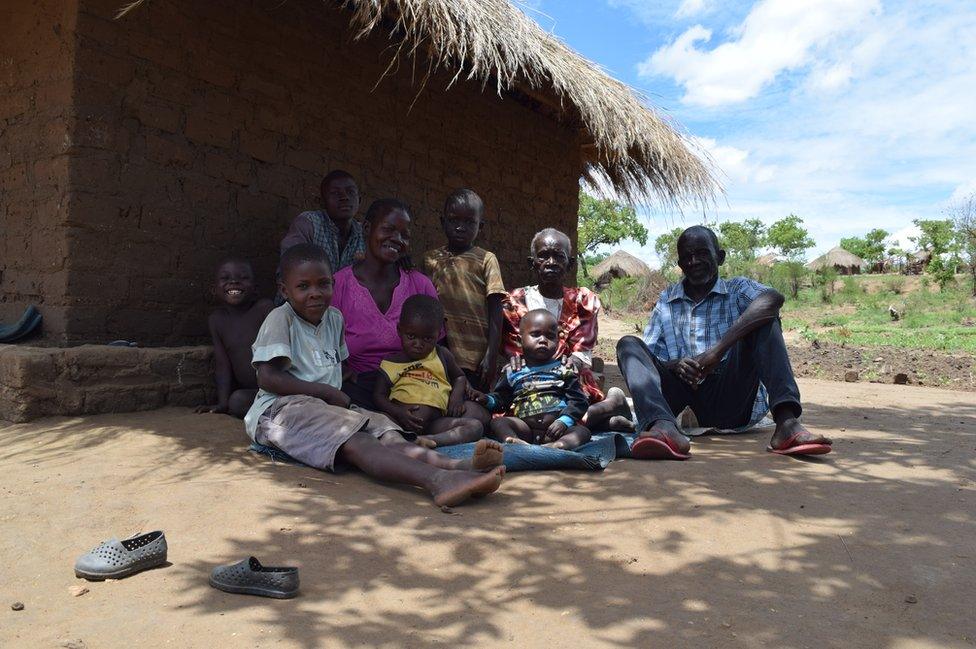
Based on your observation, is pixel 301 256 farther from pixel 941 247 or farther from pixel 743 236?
pixel 743 236

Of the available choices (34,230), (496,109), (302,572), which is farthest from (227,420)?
(496,109)

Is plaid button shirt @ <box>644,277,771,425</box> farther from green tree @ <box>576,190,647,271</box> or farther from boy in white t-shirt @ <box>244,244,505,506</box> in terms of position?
green tree @ <box>576,190,647,271</box>

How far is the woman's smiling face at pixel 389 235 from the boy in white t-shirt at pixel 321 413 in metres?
A: 0.45

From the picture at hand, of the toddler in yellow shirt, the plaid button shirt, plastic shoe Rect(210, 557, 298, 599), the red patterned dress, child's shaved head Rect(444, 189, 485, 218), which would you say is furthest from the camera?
child's shaved head Rect(444, 189, 485, 218)

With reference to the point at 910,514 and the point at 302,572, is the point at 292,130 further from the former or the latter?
the point at 910,514

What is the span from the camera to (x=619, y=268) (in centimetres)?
2836

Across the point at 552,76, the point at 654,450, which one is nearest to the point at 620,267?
the point at 552,76

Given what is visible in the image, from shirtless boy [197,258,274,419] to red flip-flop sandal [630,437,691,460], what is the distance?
188 centimetres

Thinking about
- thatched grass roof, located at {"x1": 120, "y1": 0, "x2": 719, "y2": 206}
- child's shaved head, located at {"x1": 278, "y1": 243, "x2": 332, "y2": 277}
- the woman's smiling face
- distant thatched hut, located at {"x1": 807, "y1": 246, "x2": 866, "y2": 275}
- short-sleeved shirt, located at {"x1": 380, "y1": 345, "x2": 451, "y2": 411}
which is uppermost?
distant thatched hut, located at {"x1": 807, "y1": 246, "x2": 866, "y2": 275}

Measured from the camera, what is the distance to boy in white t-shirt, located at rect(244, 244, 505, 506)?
2.49 meters

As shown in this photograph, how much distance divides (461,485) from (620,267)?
26.6 m

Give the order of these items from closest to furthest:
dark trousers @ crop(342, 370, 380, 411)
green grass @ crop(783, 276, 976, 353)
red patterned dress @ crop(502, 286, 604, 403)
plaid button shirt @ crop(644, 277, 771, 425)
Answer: dark trousers @ crop(342, 370, 380, 411), plaid button shirt @ crop(644, 277, 771, 425), red patterned dress @ crop(502, 286, 604, 403), green grass @ crop(783, 276, 976, 353)

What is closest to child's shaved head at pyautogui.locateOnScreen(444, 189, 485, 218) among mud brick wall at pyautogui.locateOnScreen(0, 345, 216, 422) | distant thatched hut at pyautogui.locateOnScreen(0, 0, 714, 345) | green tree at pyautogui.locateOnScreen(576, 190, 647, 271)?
distant thatched hut at pyautogui.locateOnScreen(0, 0, 714, 345)

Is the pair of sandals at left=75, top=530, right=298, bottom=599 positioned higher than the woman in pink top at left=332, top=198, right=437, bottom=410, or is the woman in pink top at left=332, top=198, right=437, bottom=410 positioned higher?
the woman in pink top at left=332, top=198, right=437, bottom=410
